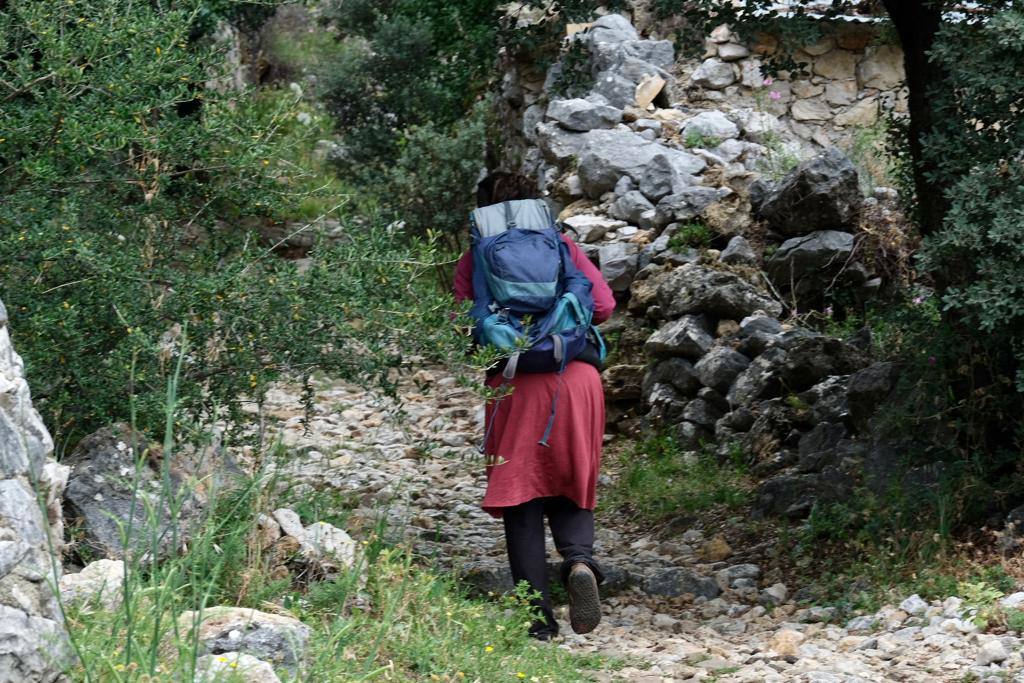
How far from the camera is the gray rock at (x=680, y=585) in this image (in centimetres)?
650

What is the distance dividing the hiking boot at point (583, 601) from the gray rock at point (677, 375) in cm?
430

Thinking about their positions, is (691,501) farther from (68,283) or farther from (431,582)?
(68,283)

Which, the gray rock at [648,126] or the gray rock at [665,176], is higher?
the gray rock at [648,126]

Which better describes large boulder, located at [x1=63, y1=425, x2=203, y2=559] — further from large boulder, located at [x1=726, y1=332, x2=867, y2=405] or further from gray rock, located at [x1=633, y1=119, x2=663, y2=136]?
gray rock, located at [x1=633, y1=119, x2=663, y2=136]

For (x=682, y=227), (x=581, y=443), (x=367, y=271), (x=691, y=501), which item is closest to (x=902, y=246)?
(x=682, y=227)

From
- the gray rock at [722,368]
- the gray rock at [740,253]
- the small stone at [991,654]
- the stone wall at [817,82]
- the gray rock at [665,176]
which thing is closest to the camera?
the small stone at [991,654]

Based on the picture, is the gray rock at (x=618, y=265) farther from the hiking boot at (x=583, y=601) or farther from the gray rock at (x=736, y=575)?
the hiking boot at (x=583, y=601)

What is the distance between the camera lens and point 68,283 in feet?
15.7

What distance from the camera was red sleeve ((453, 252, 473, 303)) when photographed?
5.62 metres

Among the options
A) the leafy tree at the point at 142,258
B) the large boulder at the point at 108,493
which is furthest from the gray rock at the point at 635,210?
the large boulder at the point at 108,493

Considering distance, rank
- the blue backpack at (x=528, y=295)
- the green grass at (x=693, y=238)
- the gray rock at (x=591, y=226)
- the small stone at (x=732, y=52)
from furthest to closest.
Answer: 1. the small stone at (x=732, y=52)
2. the gray rock at (x=591, y=226)
3. the green grass at (x=693, y=238)
4. the blue backpack at (x=528, y=295)

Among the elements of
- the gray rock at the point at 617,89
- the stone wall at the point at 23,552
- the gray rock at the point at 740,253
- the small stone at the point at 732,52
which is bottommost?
the stone wall at the point at 23,552

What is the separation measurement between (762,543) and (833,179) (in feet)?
12.6

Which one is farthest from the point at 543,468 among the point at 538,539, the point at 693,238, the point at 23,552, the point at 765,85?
the point at 765,85
